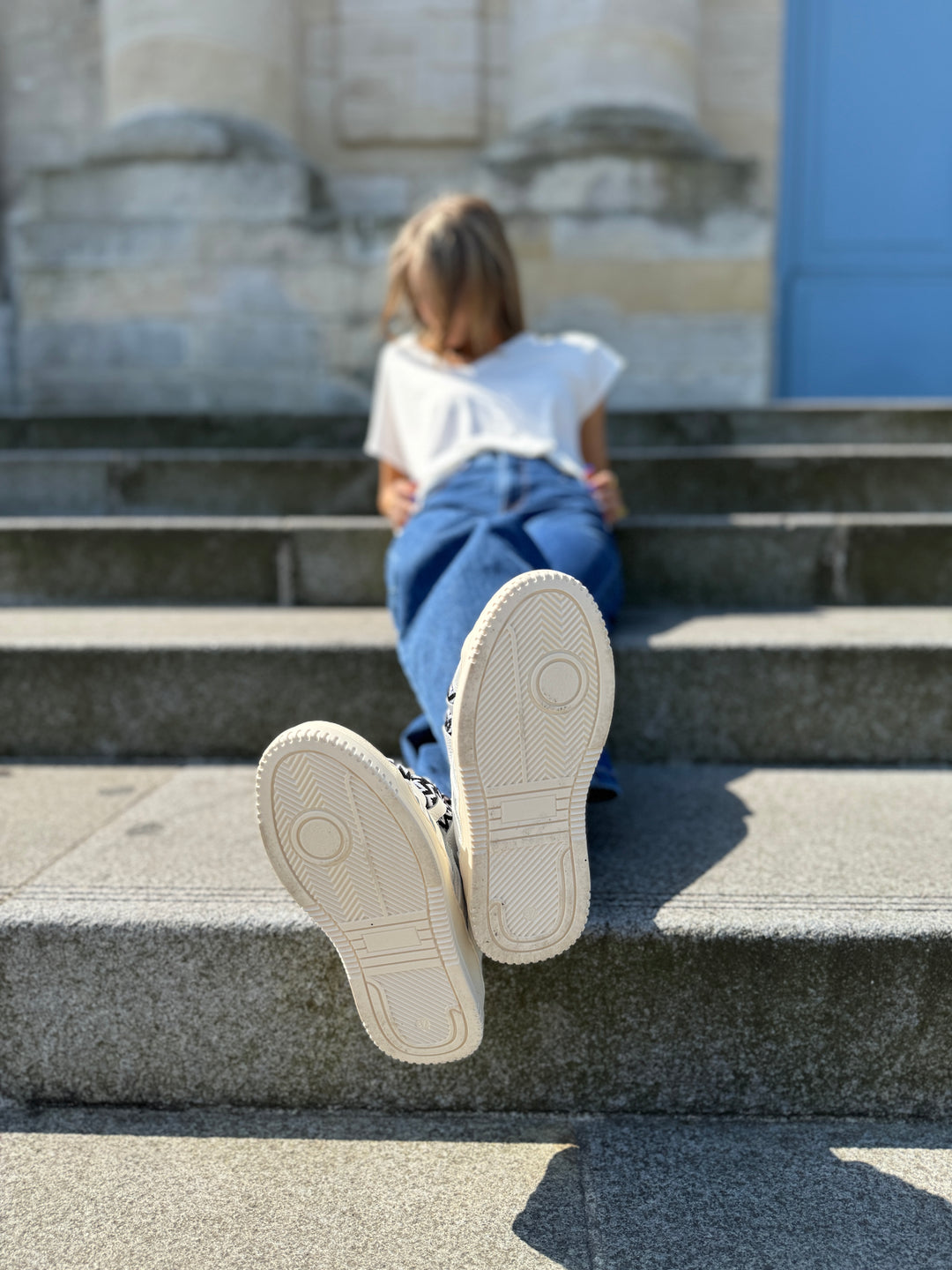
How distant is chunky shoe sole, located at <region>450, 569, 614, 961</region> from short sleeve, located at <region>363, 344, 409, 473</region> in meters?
1.24

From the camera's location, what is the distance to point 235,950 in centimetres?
119

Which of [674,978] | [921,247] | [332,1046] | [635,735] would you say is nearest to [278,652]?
[635,735]

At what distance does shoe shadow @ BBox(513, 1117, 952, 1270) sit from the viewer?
95cm

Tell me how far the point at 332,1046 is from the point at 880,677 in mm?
1123

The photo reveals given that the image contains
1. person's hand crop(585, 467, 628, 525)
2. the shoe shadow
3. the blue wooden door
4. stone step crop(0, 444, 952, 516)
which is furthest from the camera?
the blue wooden door

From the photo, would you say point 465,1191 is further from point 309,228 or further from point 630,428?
point 309,228

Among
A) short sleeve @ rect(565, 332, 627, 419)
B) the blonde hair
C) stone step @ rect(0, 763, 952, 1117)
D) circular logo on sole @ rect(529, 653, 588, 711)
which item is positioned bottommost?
stone step @ rect(0, 763, 952, 1117)

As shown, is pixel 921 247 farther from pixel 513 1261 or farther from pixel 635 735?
pixel 513 1261

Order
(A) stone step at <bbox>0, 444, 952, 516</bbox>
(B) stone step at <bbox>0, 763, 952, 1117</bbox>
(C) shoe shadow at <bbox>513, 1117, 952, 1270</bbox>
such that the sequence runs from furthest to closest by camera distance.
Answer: (A) stone step at <bbox>0, 444, 952, 516</bbox>, (B) stone step at <bbox>0, 763, 952, 1117</bbox>, (C) shoe shadow at <bbox>513, 1117, 952, 1270</bbox>

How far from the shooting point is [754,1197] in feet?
3.35

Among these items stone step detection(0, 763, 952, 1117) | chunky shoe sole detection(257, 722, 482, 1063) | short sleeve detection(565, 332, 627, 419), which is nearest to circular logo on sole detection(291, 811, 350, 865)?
chunky shoe sole detection(257, 722, 482, 1063)

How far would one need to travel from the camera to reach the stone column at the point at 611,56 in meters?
3.73

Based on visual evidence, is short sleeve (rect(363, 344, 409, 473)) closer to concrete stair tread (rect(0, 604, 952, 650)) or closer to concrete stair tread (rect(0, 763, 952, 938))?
concrete stair tread (rect(0, 604, 952, 650))

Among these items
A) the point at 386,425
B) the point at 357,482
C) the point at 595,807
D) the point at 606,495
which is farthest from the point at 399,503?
the point at 595,807
